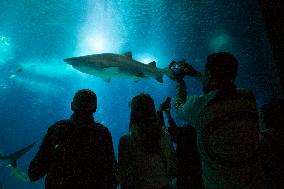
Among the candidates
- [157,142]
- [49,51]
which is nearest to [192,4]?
[157,142]

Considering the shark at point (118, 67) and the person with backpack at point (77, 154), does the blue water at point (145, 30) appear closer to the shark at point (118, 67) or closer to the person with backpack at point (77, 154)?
the shark at point (118, 67)

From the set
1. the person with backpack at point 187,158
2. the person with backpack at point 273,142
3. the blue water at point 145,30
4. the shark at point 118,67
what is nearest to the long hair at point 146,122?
the person with backpack at point 187,158

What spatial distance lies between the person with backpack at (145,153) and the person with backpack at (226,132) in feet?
1.39

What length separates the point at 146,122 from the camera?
7.72 ft

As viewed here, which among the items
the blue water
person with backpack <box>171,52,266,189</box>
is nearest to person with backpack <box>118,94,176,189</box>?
person with backpack <box>171,52,266,189</box>

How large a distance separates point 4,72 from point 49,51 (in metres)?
11.3

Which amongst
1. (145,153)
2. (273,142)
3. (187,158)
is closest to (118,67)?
(187,158)

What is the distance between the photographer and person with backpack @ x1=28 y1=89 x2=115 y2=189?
6.91 ft

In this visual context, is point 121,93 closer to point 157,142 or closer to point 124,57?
point 124,57

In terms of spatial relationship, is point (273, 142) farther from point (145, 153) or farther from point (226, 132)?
point (145, 153)

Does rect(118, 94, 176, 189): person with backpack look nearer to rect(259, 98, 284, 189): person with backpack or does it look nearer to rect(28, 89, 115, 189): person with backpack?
rect(28, 89, 115, 189): person with backpack

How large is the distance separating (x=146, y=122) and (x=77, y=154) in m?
0.63

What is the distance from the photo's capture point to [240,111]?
186 cm

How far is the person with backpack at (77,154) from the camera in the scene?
211 centimetres
